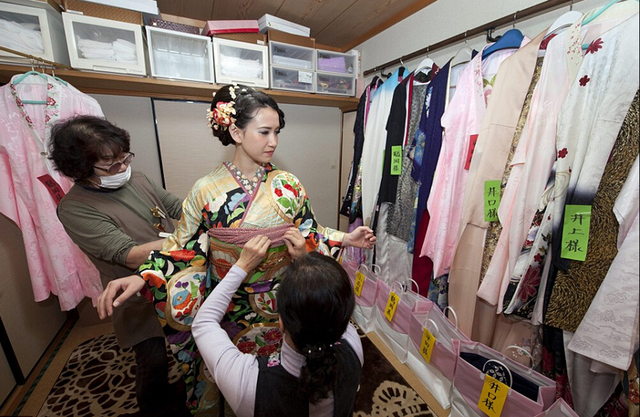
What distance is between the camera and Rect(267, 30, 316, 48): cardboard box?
1766mm

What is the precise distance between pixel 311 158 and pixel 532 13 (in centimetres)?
173

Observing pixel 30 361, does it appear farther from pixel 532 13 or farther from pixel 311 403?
pixel 532 13

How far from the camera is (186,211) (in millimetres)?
961

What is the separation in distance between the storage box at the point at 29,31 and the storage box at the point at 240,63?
0.78 m

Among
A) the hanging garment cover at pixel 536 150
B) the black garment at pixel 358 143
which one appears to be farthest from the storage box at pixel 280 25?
the hanging garment cover at pixel 536 150

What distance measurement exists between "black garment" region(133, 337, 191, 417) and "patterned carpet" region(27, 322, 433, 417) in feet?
0.85

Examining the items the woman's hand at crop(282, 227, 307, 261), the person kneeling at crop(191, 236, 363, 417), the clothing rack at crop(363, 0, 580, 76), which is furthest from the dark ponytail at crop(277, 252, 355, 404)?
the clothing rack at crop(363, 0, 580, 76)

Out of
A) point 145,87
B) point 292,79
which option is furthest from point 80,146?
point 292,79

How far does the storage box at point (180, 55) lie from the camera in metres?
1.56

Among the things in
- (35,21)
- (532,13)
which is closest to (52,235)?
(35,21)

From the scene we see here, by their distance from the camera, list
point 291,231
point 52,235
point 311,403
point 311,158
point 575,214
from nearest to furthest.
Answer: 1. point 311,403
2. point 575,214
3. point 291,231
4. point 52,235
5. point 311,158

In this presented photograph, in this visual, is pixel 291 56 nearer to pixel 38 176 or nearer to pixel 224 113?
pixel 224 113

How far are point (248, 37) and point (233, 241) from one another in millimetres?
1507

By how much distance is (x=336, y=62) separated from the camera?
2.06 metres
